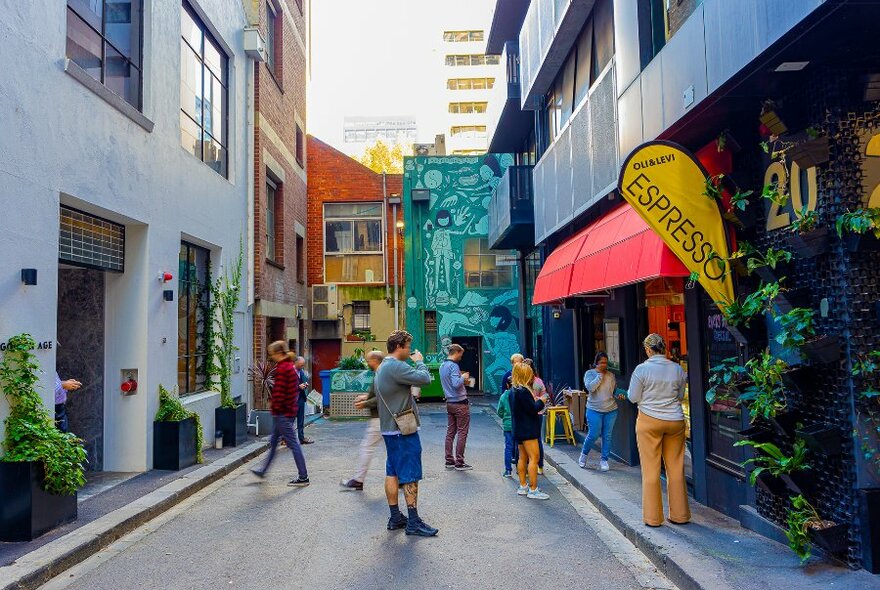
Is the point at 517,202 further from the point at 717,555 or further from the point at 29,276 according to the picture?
the point at 717,555

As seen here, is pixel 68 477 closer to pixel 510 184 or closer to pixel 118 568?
pixel 118 568

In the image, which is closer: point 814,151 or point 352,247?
point 814,151

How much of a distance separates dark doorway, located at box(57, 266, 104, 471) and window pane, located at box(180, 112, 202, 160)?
3108 mm

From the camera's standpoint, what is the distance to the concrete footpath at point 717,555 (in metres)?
4.71

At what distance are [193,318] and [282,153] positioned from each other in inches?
305

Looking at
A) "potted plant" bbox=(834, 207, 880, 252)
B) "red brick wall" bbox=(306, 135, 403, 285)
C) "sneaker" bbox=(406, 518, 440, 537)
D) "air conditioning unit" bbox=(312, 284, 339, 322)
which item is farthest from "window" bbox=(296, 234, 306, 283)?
"potted plant" bbox=(834, 207, 880, 252)

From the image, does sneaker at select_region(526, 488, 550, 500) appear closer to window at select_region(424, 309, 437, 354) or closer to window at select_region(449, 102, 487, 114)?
window at select_region(424, 309, 437, 354)

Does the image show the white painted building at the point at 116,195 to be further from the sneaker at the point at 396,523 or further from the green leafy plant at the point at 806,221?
the green leafy plant at the point at 806,221

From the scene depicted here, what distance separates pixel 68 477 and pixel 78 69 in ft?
14.9

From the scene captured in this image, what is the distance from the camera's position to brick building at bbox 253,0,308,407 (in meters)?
16.2

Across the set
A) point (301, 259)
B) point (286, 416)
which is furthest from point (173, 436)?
point (301, 259)

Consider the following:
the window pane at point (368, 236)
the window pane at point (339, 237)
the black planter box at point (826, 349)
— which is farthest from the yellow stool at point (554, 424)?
the window pane at point (339, 237)

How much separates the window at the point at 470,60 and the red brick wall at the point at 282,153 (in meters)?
44.7

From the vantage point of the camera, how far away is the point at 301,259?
22.8 meters
